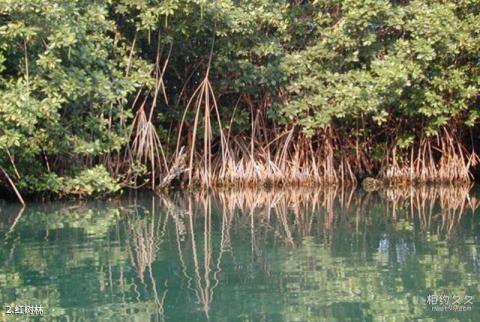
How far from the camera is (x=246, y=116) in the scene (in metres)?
14.8

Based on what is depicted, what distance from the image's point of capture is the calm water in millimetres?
5871

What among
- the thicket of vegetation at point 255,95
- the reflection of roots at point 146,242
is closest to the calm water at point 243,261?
the reflection of roots at point 146,242

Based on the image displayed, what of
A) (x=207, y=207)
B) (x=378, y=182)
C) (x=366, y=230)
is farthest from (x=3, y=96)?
(x=378, y=182)

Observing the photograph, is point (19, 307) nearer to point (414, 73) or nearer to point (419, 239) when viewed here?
point (419, 239)

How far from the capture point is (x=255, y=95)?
1496 cm

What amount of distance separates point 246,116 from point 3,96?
531 centimetres

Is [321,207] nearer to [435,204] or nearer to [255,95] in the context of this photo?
Result: [435,204]

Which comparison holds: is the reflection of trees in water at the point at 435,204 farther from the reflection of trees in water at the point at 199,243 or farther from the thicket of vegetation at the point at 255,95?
the reflection of trees in water at the point at 199,243

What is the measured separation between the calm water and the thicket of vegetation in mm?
1386

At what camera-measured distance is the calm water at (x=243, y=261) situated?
5871 millimetres

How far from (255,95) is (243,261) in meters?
7.72

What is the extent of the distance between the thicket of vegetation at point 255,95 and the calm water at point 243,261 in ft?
4.55

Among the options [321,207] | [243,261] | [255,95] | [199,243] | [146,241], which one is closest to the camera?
[243,261]

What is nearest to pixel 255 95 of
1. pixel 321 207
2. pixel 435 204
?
pixel 321 207
